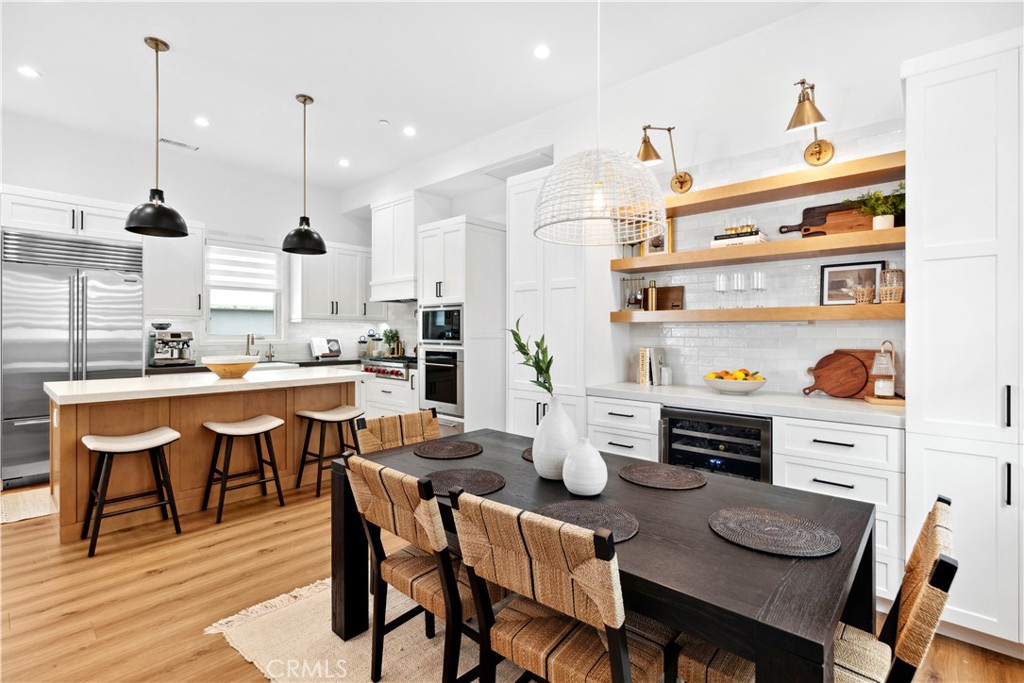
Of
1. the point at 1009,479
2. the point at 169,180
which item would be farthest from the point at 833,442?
the point at 169,180

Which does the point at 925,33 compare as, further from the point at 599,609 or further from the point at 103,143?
the point at 103,143

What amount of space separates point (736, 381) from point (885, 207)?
118 centimetres

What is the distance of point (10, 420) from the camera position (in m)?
3.79

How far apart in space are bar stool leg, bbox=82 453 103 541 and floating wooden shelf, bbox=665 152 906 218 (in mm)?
4008

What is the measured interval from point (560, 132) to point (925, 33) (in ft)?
7.47

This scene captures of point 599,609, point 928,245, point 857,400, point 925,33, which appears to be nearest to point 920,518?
point 857,400

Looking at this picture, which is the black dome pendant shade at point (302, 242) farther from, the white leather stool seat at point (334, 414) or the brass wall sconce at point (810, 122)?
the brass wall sconce at point (810, 122)

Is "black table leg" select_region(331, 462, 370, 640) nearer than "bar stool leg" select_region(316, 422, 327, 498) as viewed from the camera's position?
Yes

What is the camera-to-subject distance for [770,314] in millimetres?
2898

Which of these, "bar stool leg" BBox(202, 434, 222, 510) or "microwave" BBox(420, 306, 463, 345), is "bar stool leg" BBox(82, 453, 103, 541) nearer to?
"bar stool leg" BBox(202, 434, 222, 510)

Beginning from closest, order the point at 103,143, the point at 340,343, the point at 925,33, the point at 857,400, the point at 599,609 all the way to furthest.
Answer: the point at 599,609
the point at 925,33
the point at 857,400
the point at 103,143
the point at 340,343

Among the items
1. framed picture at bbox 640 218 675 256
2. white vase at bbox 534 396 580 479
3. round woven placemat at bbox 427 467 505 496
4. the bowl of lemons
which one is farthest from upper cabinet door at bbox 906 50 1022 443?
round woven placemat at bbox 427 467 505 496

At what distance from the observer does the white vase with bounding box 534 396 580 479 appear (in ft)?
5.82

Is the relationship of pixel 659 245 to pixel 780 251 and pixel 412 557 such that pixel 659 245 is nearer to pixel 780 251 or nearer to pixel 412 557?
pixel 780 251
